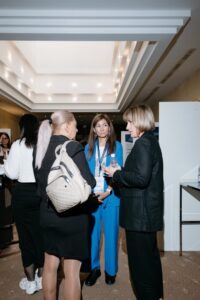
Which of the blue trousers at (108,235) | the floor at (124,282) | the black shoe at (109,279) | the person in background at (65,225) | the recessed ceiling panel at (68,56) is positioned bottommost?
the floor at (124,282)

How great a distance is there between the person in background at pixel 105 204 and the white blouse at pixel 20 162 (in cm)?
55

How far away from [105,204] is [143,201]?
72cm

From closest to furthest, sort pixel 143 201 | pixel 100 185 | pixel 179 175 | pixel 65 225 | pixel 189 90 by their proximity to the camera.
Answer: pixel 65 225, pixel 143 201, pixel 100 185, pixel 179 175, pixel 189 90

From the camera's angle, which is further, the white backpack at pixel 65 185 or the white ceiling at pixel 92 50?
the white ceiling at pixel 92 50

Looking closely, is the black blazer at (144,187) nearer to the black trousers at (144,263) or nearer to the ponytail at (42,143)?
the black trousers at (144,263)

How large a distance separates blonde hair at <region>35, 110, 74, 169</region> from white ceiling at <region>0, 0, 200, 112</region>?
1303 millimetres

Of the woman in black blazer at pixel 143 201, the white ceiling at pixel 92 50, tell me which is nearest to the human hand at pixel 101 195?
the woman in black blazer at pixel 143 201

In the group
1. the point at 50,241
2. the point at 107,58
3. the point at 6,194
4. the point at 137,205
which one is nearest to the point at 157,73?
the point at 107,58

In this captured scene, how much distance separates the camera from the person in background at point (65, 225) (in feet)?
4.99

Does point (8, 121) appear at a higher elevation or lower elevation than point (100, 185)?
higher

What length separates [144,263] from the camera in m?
1.79

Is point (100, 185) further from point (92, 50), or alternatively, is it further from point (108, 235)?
point (92, 50)

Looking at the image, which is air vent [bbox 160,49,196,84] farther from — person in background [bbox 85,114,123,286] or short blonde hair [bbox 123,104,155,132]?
short blonde hair [bbox 123,104,155,132]

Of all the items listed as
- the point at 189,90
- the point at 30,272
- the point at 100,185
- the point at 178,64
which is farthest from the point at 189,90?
the point at 30,272
